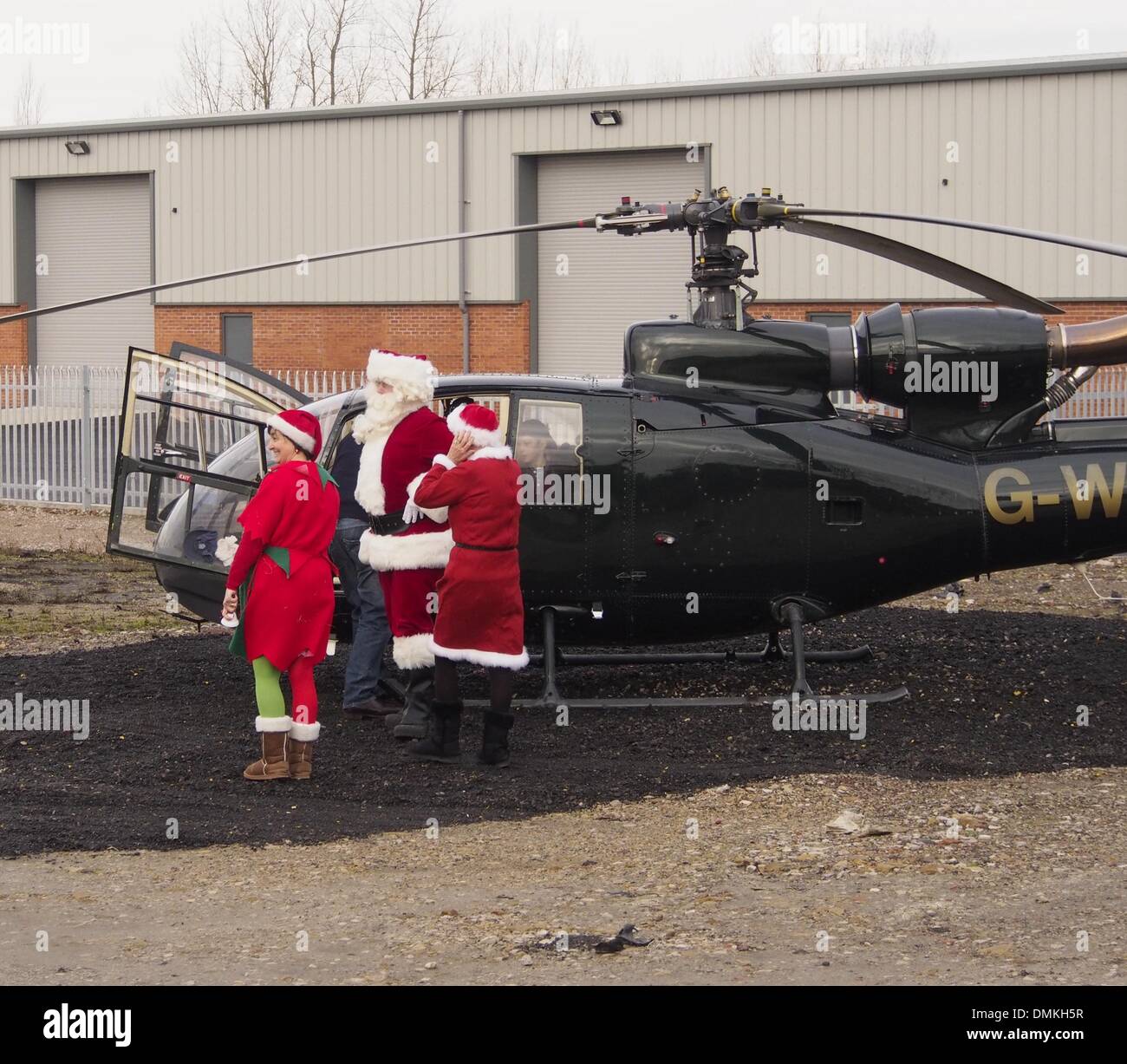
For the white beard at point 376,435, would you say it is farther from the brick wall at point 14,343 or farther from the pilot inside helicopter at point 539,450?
the brick wall at point 14,343

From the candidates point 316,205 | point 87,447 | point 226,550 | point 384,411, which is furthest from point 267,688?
point 316,205

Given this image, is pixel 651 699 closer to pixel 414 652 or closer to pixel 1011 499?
pixel 414 652

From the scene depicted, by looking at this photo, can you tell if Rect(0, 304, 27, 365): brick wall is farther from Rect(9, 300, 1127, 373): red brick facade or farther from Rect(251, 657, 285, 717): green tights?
Rect(251, 657, 285, 717): green tights

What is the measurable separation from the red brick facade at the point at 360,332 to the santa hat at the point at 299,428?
817 inches

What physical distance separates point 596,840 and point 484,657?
4.31 ft

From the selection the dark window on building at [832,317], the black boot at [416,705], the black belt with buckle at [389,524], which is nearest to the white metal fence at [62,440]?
the dark window on building at [832,317]

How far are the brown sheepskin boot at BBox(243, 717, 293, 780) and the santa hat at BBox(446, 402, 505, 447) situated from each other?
164 centimetres

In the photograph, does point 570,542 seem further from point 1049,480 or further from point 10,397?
point 10,397

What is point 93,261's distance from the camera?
33875mm

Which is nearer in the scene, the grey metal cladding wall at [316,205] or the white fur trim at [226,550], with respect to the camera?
the white fur trim at [226,550]

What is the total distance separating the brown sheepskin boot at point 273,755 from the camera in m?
7.18

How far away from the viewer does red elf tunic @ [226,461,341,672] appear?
700 centimetres

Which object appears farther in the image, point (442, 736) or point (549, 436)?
point (549, 436)

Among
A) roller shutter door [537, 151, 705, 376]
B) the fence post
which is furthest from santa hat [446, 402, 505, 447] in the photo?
roller shutter door [537, 151, 705, 376]
